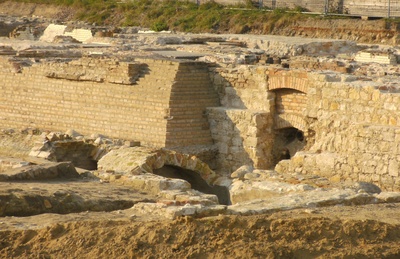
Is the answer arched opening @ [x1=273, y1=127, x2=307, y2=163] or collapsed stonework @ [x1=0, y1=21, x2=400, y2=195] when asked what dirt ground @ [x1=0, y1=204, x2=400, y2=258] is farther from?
arched opening @ [x1=273, y1=127, x2=307, y2=163]

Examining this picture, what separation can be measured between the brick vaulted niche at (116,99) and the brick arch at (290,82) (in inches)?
43.1

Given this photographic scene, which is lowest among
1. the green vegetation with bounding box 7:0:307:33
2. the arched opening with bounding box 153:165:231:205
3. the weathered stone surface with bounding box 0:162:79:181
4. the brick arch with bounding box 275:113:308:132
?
the arched opening with bounding box 153:165:231:205

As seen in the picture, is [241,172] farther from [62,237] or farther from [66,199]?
[62,237]

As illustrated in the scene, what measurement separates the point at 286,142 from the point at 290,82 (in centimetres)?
104

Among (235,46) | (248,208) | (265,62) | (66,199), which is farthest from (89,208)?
(235,46)

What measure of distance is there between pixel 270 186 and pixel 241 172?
213 centimetres

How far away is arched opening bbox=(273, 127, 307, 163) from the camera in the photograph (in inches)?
637

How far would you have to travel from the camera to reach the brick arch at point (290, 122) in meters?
15.8

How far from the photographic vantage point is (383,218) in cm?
925

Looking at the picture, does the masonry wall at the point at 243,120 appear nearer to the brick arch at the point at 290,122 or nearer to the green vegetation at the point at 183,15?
the brick arch at the point at 290,122

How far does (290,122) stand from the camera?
16.0m

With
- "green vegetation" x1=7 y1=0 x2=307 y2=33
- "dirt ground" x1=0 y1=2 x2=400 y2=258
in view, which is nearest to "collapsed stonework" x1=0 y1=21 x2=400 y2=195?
"dirt ground" x1=0 y1=2 x2=400 y2=258

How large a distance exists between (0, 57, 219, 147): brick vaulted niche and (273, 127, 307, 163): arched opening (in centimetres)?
105

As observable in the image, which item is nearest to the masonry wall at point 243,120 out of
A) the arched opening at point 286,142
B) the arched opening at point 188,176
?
the arched opening at point 286,142
